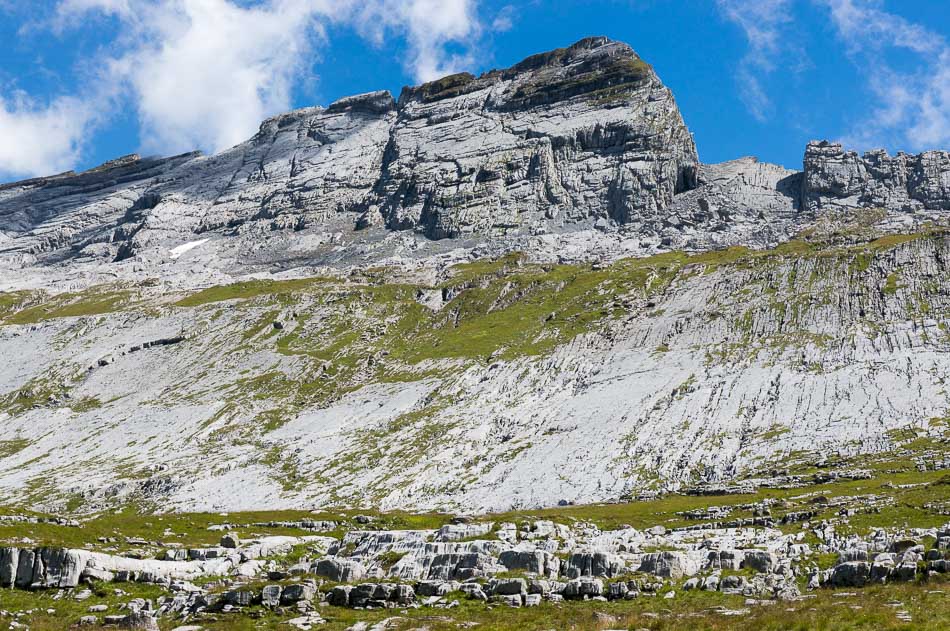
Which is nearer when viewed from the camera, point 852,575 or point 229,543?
point 852,575

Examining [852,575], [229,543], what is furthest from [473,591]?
[229,543]

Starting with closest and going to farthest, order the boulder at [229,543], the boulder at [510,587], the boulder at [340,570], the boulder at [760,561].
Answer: the boulder at [510,587], the boulder at [760,561], the boulder at [340,570], the boulder at [229,543]

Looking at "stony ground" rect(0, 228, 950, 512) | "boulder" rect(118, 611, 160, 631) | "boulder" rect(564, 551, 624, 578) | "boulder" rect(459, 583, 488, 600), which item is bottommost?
"boulder" rect(118, 611, 160, 631)

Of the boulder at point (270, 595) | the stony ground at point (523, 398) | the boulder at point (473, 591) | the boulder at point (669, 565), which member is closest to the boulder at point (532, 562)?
the boulder at point (669, 565)

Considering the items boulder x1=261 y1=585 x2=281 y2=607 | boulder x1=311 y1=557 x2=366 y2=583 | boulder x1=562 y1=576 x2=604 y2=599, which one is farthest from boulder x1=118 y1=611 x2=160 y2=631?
boulder x1=562 y1=576 x2=604 y2=599

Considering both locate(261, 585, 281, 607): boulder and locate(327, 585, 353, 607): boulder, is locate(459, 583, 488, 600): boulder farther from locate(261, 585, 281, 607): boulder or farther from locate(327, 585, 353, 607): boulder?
locate(261, 585, 281, 607): boulder

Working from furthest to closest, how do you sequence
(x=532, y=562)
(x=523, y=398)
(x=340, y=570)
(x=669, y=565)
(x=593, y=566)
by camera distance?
(x=523, y=398) → (x=340, y=570) → (x=532, y=562) → (x=593, y=566) → (x=669, y=565)

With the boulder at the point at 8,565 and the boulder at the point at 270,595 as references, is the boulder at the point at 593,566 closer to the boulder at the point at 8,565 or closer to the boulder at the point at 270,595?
the boulder at the point at 270,595

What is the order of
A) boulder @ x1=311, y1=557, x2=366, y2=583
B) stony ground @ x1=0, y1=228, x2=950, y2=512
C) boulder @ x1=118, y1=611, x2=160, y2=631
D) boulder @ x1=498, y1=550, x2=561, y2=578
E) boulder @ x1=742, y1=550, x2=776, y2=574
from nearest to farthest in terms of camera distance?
boulder @ x1=118, y1=611, x2=160, y2=631 < boulder @ x1=742, y1=550, x2=776, y2=574 < boulder @ x1=498, y1=550, x2=561, y2=578 < boulder @ x1=311, y1=557, x2=366, y2=583 < stony ground @ x1=0, y1=228, x2=950, y2=512

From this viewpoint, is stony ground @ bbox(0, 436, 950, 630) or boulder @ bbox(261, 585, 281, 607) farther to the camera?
boulder @ bbox(261, 585, 281, 607)

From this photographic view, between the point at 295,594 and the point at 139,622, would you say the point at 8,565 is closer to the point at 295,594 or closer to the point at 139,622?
the point at 139,622

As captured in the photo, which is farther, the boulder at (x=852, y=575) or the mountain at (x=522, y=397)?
the mountain at (x=522, y=397)

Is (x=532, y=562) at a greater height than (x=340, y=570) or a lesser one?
greater

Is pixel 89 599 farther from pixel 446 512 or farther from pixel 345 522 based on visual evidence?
pixel 446 512
